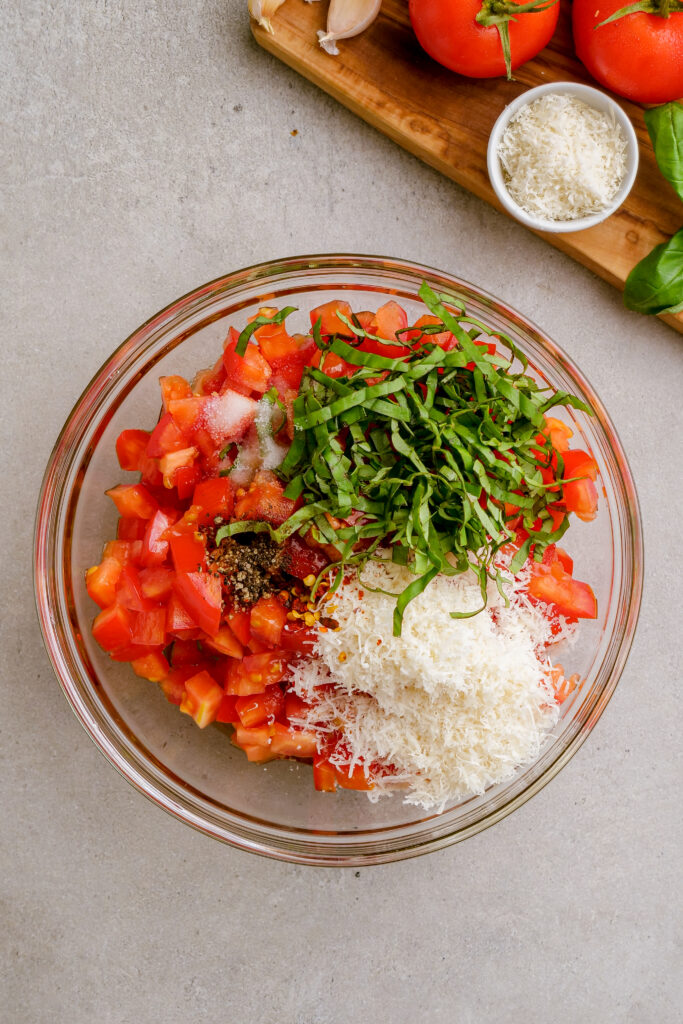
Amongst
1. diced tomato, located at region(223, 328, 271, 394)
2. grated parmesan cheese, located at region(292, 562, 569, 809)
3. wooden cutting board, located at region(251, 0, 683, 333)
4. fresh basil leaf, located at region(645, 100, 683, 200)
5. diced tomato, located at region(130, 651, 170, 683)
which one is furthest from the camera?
wooden cutting board, located at region(251, 0, 683, 333)

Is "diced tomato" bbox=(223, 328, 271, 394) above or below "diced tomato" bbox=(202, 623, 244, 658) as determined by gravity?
above

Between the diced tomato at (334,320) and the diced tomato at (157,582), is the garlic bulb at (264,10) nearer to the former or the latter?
the diced tomato at (334,320)

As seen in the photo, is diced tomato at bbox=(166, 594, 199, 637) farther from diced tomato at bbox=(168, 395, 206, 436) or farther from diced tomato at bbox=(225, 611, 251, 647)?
diced tomato at bbox=(168, 395, 206, 436)

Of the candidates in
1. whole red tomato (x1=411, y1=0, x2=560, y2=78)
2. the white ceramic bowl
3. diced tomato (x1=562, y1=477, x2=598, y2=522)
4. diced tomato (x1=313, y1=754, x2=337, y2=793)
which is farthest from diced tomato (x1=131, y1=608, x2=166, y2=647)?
whole red tomato (x1=411, y1=0, x2=560, y2=78)

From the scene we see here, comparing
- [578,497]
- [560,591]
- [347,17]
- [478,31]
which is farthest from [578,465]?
[347,17]

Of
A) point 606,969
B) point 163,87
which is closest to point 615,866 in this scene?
point 606,969

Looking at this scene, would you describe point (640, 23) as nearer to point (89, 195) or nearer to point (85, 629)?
point (89, 195)

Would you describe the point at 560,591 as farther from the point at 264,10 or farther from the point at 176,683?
the point at 264,10
